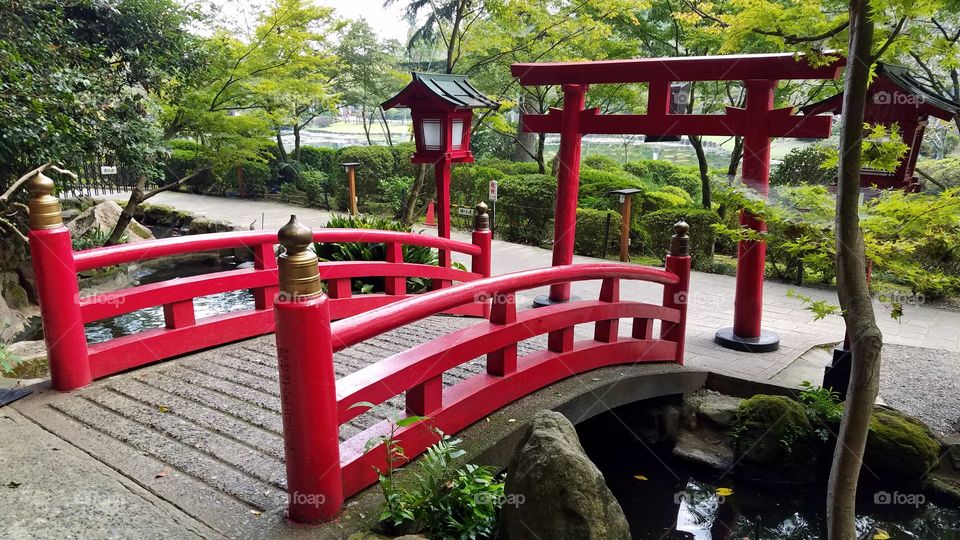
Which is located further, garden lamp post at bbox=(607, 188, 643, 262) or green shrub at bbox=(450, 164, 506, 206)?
green shrub at bbox=(450, 164, 506, 206)

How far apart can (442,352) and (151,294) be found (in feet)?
7.86

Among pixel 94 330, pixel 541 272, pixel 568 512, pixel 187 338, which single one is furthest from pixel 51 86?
pixel 568 512

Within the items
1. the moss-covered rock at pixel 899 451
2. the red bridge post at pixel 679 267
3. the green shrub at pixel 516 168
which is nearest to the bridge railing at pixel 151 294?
the red bridge post at pixel 679 267

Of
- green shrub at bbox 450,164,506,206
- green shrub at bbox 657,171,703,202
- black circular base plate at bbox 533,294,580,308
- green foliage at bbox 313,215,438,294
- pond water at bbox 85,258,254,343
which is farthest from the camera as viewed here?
green shrub at bbox 450,164,506,206

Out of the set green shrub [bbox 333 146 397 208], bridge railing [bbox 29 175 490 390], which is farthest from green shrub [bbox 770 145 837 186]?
green shrub [bbox 333 146 397 208]

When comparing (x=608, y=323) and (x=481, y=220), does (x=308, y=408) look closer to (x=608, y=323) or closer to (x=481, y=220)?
(x=608, y=323)

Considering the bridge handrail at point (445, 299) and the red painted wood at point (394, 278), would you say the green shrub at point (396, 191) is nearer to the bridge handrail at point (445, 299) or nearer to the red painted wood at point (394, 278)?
the red painted wood at point (394, 278)

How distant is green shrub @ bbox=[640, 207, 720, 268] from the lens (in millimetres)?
12273

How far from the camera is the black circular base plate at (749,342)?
23.7 ft

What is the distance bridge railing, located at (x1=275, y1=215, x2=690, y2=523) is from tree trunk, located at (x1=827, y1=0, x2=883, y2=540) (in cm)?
186

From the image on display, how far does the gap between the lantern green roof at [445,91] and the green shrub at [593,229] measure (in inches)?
237

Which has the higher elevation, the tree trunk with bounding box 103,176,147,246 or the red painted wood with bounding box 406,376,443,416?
the tree trunk with bounding box 103,176,147,246

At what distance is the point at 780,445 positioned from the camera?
541cm

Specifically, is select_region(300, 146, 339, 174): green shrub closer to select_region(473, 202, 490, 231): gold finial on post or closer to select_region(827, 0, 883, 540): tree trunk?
select_region(473, 202, 490, 231): gold finial on post
